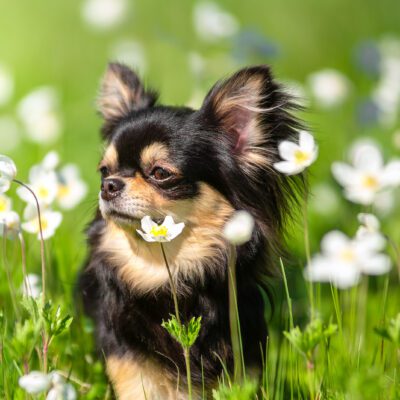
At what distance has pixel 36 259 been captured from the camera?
14.9 ft

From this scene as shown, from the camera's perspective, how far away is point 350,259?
8.43 ft

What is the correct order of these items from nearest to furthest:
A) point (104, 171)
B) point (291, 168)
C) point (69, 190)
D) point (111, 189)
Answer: point (291, 168), point (111, 189), point (104, 171), point (69, 190)

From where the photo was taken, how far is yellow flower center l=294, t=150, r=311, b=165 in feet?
8.73

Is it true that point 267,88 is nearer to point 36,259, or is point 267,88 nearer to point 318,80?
point 36,259

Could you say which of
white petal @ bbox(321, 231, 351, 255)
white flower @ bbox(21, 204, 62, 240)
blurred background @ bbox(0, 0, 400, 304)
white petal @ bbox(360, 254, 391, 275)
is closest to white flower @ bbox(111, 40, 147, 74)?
blurred background @ bbox(0, 0, 400, 304)

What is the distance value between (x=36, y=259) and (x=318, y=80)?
7.57 feet

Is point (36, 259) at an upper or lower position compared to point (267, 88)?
lower

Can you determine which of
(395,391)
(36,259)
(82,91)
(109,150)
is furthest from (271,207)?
(82,91)

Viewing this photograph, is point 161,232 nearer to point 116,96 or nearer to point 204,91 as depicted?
point 116,96

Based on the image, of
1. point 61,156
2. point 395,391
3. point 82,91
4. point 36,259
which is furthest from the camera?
point 82,91

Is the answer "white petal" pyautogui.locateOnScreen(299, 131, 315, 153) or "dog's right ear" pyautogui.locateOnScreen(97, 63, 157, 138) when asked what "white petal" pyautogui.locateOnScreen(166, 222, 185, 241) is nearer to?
"white petal" pyautogui.locateOnScreen(299, 131, 315, 153)

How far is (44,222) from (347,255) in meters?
1.18

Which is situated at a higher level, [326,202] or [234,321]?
[234,321]

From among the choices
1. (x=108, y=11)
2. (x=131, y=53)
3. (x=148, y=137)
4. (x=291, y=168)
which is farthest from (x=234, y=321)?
(x=131, y=53)
